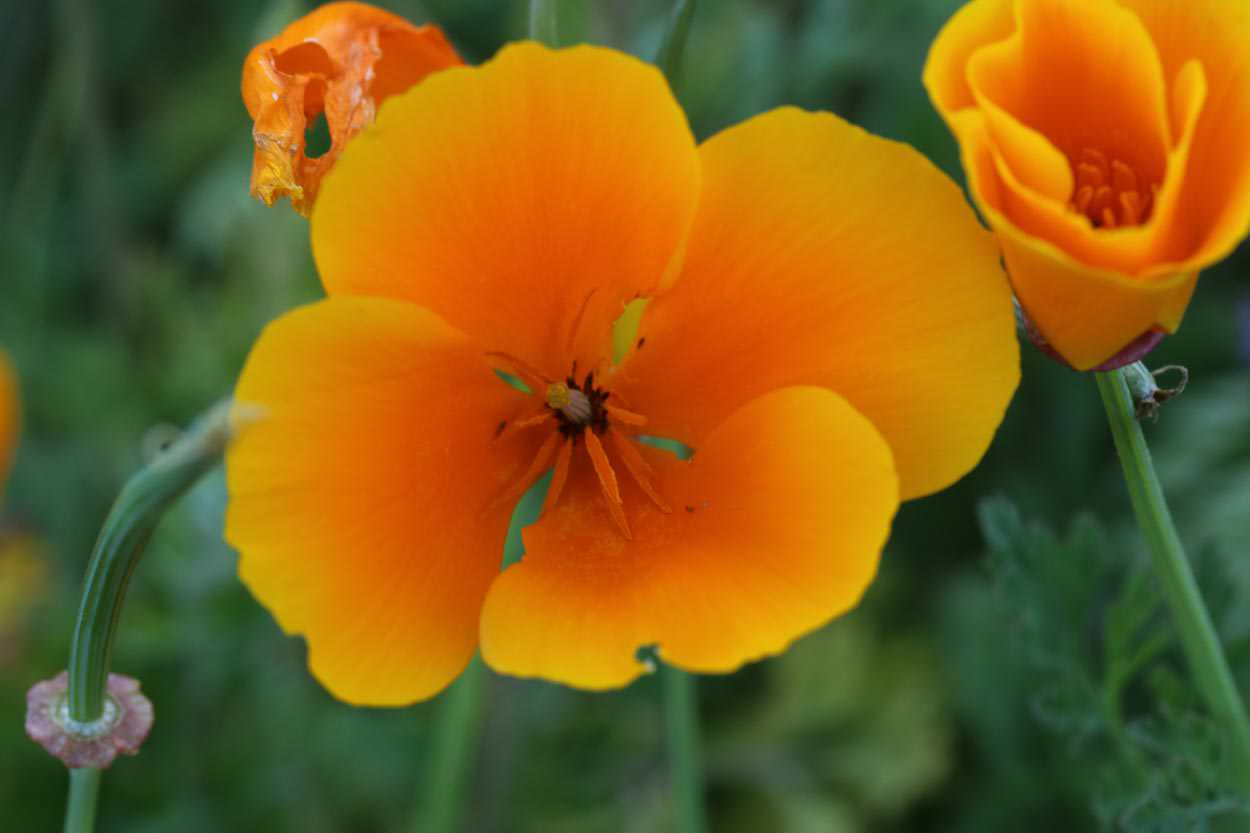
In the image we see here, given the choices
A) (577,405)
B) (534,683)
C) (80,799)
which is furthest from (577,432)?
(534,683)

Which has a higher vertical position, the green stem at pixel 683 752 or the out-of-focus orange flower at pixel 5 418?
the out-of-focus orange flower at pixel 5 418

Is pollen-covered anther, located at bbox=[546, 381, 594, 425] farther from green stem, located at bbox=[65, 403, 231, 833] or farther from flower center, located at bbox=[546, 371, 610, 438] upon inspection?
green stem, located at bbox=[65, 403, 231, 833]

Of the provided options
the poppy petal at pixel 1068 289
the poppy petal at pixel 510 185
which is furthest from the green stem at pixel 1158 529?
the poppy petal at pixel 510 185

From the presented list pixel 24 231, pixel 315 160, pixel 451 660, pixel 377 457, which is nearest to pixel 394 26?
pixel 315 160

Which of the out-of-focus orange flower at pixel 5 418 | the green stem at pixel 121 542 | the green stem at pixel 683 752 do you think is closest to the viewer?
the green stem at pixel 121 542

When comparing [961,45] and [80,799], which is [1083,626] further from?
[80,799]

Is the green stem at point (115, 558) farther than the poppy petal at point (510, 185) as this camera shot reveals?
No

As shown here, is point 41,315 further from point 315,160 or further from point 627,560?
point 627,560

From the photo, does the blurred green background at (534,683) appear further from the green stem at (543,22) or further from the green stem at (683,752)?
the green stem at (543,22)
